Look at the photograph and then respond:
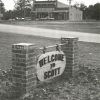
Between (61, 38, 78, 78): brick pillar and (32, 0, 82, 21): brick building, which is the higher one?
(32, 0, 82, 21): brick building

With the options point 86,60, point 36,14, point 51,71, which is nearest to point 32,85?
point 51,71

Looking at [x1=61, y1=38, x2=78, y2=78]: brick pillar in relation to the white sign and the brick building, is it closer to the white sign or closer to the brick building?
the white sign

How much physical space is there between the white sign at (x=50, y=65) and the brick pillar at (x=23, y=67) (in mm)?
448

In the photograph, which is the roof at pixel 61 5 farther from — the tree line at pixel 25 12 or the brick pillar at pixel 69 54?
the brick pillar at pixel 69 54

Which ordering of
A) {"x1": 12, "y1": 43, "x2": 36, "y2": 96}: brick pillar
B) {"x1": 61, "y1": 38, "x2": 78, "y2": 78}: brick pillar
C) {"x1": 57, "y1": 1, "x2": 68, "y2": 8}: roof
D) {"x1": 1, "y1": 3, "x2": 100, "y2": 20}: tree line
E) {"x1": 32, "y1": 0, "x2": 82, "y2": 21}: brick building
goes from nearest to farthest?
{"x1": 12, "y1": 43, "x2": 36, "y2": 96}: brick pillar
{"x1": 61, "y1": 38, "x2": 78, "y2": 78}: brick pillar
{"x1": 1, "y1": 3, "x2": 100, "y2": 20}: tree line
{"x1": 32, "y1": 0, "x2": 82, "y2": 21}: brick building
{"x1": 57, "y1": 1, "x2": 68, "y2": 8}: roof

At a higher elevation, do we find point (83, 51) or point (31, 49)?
point (31, 49)

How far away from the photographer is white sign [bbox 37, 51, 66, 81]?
6.79 metres

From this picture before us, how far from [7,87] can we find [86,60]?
459 centimetres

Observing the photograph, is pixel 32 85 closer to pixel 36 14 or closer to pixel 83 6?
pixel 36 14

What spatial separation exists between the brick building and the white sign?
301 feet

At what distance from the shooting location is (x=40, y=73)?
22.2 feet

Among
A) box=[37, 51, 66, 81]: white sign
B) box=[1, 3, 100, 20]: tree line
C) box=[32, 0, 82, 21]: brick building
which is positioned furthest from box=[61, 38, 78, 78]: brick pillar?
box=[32, 0, 82, 21]: brick building

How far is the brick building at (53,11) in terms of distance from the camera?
3932 inches

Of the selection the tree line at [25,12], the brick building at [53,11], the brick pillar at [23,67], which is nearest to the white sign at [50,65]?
the brick pillar at [23,67]
